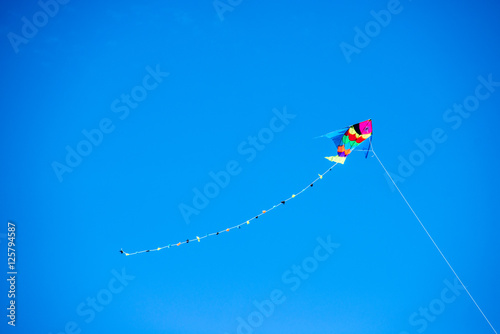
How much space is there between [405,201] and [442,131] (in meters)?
2.17

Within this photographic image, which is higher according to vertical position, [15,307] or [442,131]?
[15,307]

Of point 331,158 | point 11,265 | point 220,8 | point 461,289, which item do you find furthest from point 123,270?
point 461,289

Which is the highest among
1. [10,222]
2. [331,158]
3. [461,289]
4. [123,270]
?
[10,222]

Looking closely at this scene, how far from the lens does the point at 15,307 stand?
39.1 ft

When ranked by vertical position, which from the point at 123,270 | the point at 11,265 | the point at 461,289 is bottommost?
the point at 461,289

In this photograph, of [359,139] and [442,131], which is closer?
[359,139]

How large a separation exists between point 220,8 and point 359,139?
5798 millimetres

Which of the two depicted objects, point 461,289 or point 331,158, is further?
point 461,289

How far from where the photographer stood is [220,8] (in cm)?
1191

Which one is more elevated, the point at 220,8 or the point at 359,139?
the point at 220,8

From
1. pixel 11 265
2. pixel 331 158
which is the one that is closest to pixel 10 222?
pixel 11 265

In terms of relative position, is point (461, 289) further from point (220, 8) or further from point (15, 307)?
point (15, 307)

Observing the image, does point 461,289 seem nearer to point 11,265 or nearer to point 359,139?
point 359,139

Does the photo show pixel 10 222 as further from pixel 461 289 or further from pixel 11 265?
pixel 461 289
